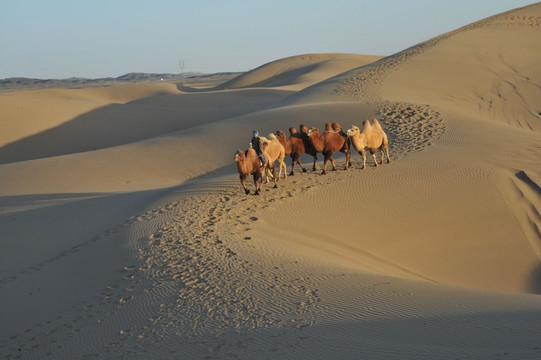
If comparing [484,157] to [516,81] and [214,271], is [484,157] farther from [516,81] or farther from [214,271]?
[516,81]

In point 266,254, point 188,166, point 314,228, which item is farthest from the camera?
point 188,166

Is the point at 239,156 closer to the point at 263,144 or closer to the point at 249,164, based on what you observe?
the point at 249,164

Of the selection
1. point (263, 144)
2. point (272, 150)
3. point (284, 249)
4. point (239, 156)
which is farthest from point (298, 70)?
point (284, 249)

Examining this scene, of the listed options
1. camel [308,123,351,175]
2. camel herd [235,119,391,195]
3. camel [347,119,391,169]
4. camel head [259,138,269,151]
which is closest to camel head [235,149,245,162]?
camel head [259,138,269,151]

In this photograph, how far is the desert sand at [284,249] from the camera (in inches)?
234

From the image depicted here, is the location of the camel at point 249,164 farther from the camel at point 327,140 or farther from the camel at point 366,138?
the camel at point 366,138

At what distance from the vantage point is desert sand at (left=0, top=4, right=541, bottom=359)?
19.5 ft

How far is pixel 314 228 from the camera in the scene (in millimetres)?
10898

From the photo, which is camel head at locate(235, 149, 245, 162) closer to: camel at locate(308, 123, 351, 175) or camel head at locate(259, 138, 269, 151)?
camel head at locate(259, 138, 269, 151)

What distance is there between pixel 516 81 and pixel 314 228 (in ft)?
77.1

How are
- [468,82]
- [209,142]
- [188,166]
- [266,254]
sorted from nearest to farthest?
1. [266,254]
2. [188,166]
3. [209,142]
4. [468,82]

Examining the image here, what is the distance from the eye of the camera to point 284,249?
927 centimetres

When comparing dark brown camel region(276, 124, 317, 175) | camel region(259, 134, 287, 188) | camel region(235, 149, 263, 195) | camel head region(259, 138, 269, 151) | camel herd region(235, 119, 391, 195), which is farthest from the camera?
dark brown camel region(276, 124, 317, 175)

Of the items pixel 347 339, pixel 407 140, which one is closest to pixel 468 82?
pixel 407 140
